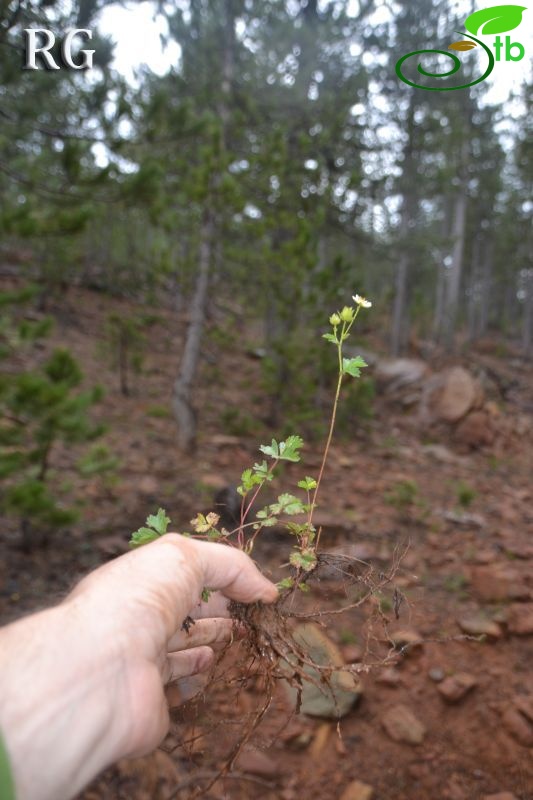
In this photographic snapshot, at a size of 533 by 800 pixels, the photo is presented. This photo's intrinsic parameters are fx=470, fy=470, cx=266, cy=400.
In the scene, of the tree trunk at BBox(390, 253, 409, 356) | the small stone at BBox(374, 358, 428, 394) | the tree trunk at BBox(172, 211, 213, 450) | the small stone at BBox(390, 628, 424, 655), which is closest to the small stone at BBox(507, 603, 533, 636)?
the small stone at BBox(390, 628, 424, 655)

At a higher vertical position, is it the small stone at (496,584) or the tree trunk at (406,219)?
the tree trunk at (406,219)

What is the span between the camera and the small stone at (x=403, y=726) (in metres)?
2.92

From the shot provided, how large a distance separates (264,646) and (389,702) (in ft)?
7.27

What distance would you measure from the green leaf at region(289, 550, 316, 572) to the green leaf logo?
311 centimetres

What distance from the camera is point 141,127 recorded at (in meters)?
4.89

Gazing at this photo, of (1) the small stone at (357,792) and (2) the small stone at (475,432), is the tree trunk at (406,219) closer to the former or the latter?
(2) the small stone at (475,432)

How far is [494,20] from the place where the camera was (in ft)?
9.04

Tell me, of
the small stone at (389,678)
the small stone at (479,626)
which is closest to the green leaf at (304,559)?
the small stone at (389,678)

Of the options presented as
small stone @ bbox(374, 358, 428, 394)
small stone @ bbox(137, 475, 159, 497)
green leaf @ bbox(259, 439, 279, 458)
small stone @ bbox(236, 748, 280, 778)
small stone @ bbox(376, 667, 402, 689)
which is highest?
small stone @ bbox(374, 358, 428, 394)

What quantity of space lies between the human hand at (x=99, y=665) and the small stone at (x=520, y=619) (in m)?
3.38

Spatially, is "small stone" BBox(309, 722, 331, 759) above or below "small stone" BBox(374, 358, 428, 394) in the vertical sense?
below

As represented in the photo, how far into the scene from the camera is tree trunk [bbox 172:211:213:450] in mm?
7320

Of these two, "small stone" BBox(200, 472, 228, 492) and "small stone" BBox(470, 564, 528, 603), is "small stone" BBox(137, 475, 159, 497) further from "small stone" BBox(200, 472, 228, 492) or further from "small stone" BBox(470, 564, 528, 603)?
"small stone" BBox(470, 564, 528, 603)

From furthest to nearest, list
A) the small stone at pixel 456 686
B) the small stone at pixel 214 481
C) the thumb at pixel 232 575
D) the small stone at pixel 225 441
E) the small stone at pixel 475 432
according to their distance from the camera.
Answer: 1. the small stone at pixel 475 432
2. the small stone at pixel 225 441
3. the small stone at pixel 214 481
4. the small stone at pixel 456 686
5. the thumb at pixel 232 575
